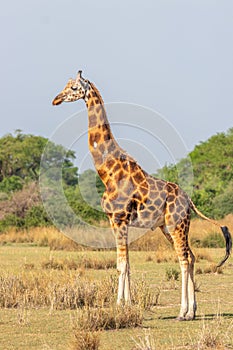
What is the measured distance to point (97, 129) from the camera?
1230cm

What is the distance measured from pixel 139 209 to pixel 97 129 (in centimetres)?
135

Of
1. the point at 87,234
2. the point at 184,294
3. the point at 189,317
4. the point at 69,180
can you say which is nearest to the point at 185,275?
the point at 184,294

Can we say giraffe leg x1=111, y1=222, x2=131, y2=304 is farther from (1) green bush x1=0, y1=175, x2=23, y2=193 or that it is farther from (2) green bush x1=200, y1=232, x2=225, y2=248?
(1) green bush x1=0, y1=175, x2=23, y2=193

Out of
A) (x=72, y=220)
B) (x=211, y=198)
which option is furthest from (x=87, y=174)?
(x=211, y=198)

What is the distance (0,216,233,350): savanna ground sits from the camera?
950cm

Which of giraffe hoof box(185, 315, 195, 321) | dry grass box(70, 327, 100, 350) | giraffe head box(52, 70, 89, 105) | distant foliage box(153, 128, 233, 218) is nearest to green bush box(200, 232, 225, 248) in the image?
distant foliage box(153, 128, 233, 218)

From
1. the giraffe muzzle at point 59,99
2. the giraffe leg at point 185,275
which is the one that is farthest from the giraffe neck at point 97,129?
the giraffe leg at point 185,275

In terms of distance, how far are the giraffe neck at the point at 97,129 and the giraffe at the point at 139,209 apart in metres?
0.02

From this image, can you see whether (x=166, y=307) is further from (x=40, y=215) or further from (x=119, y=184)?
(x=40, y=215)

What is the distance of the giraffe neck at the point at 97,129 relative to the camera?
12125mm

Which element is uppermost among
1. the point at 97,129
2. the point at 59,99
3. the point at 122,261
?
the point at 59,99

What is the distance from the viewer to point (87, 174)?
16.1 meters

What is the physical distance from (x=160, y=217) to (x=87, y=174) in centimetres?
464

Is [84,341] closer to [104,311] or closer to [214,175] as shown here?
[104,311]
